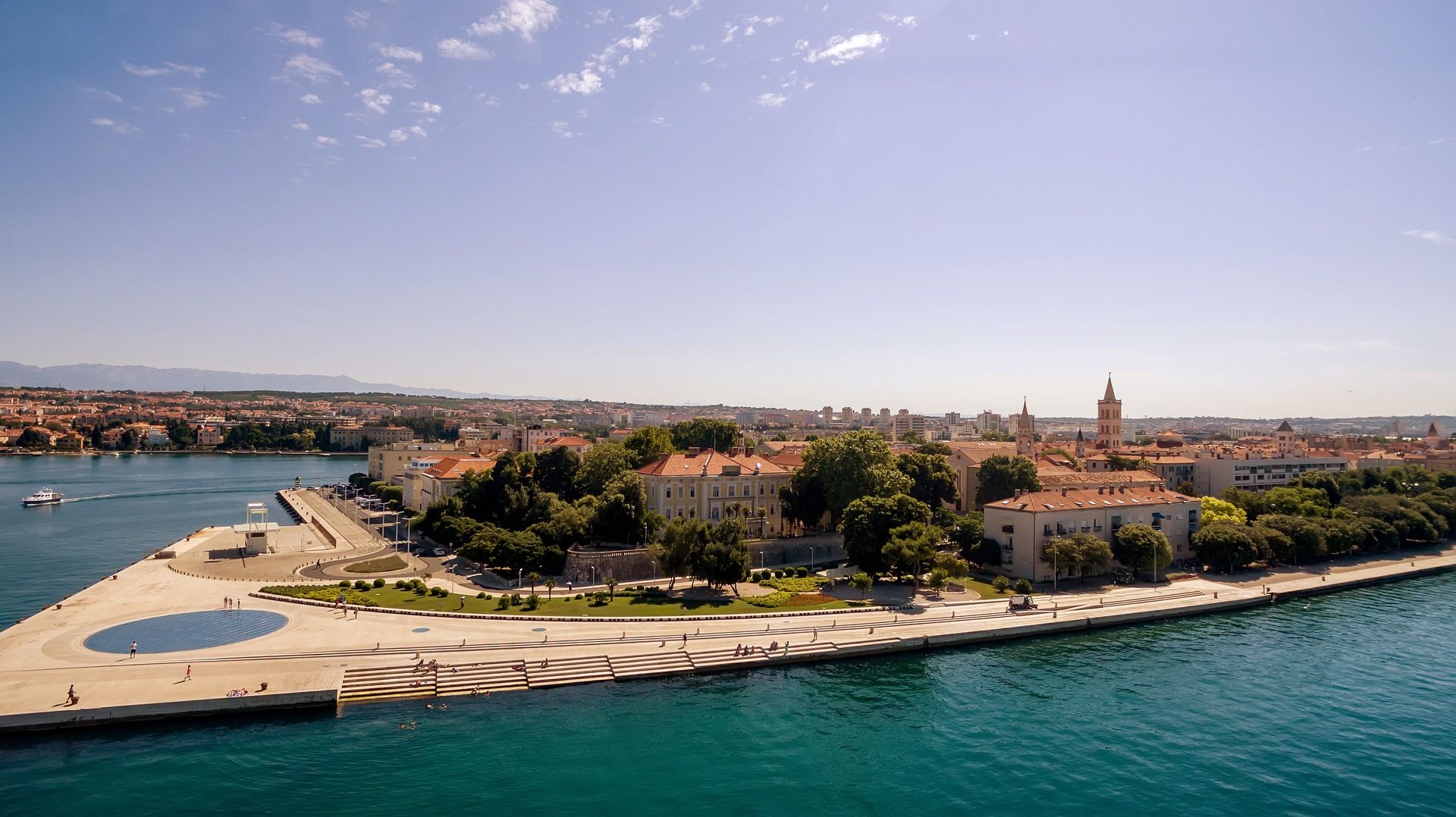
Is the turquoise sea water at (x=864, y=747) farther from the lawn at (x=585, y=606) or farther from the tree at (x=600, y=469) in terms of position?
the tree at (x=600, y=469)

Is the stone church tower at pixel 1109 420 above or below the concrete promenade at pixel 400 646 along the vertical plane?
above

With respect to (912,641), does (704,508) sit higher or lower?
higher

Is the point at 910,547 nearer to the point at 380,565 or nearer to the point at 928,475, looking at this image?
the point at 928,475

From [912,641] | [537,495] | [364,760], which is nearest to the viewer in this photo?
[364,760]

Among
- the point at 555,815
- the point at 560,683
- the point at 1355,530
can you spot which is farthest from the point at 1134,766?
the point at 1355,530

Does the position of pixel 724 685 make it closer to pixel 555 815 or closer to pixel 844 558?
pixel 555 815

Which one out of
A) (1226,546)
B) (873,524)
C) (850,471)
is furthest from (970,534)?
(1226,546)

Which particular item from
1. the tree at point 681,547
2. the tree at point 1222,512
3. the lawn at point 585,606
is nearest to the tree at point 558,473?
the tree at point 681,547
